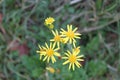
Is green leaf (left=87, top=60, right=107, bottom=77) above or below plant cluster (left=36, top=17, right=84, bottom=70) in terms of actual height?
below

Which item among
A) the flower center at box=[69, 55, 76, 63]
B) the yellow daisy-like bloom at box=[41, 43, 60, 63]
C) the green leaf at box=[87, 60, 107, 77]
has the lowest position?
the green leaf at box=[87, 60, 107, 77]

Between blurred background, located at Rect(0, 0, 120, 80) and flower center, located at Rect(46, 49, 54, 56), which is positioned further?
blurred background, located at Rect(0, 0, 120, 80)

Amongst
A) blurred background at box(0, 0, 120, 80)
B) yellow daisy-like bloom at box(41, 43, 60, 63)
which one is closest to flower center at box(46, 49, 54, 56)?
yellow daisy-like bloom at box(41, 43, 60, 63)

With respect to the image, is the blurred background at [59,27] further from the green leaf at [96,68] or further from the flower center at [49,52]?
the flower center at [49,52]

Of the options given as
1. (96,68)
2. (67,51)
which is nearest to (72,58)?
(67,51)

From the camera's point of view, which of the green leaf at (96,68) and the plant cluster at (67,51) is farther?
the green leaf at (96,68)

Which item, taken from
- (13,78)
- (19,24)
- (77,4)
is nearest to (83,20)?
(77,4)

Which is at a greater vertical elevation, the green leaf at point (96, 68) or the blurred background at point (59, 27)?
the blurred background at point (59, 27)

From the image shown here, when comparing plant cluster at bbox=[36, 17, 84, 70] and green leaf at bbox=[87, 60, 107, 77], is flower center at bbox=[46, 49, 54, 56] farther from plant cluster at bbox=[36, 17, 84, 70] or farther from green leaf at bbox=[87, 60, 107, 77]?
green leaf at bbox=[87, 60, 107, 77]

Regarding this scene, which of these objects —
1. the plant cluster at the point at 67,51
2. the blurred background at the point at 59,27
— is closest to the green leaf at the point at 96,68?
the blurred background at the point at 59,27
